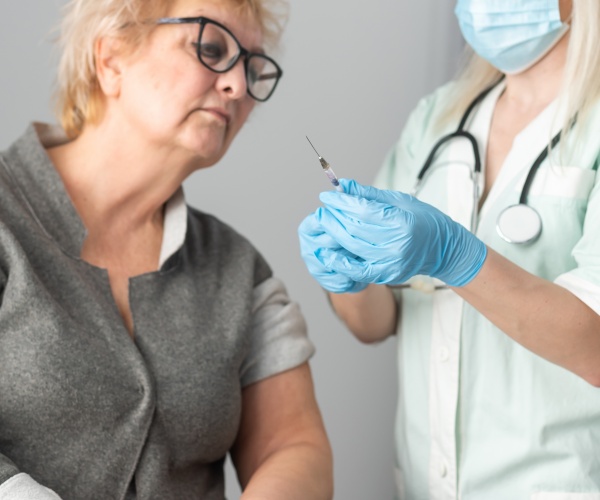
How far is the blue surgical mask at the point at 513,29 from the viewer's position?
162 cm

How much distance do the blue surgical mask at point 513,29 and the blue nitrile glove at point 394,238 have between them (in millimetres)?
427

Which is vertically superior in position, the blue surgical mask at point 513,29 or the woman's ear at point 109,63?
the woman's ear at point 109,63

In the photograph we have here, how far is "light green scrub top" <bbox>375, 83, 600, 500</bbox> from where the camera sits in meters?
1.56

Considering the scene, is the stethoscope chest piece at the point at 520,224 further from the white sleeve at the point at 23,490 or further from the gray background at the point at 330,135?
the gray background at the point at 330,135

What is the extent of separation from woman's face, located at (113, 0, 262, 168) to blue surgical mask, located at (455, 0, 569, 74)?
45cm

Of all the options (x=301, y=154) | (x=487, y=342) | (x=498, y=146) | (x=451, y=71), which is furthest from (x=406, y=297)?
(x=451, y=71)

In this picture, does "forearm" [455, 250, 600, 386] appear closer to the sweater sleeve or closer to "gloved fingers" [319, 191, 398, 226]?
"gloved fingers" [319, 191, 398, 226]

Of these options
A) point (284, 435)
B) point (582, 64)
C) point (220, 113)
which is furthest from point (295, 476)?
point (582, 64)

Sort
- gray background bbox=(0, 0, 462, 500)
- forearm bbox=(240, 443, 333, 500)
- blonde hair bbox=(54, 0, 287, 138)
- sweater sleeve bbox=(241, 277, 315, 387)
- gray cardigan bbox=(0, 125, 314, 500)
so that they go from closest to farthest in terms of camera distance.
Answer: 1. gray cardigan bbox=(0, 125, 314, 500)
2. forearm bbox=(240, 443, 333, 500)
3. blonde hair bbox=(54, 0, 287, 138)
4. sweater sleeve bbox=(241, 277, 315, 387)
5. gray background bbox=(0, 0, 462, 500)

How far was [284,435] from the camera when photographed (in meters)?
1.70

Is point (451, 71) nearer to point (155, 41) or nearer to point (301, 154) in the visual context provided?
point (301, 154)

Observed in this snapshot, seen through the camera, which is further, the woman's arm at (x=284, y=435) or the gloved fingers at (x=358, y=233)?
the woman's arm at (x=284, y=435)

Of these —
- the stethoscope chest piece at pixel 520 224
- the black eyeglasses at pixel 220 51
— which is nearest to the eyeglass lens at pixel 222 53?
the black eyeglasses at pixel 220 51

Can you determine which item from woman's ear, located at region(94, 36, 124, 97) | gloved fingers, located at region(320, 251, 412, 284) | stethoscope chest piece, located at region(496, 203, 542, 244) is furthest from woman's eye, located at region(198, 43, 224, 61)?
stethoscope chest piece, located at region(496, 203, 542, 244)
